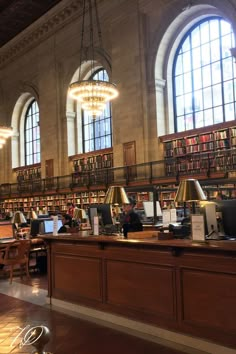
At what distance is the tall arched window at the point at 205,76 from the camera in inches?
521

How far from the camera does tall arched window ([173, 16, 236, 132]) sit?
13227 mm

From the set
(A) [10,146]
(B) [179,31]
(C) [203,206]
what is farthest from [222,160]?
(A) [10,146]

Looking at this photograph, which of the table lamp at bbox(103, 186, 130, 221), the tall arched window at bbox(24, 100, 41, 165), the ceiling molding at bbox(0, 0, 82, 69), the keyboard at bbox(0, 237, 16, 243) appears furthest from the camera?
the tall arched window at bbox(24, 100, 41, 165)

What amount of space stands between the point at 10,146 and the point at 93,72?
795 cm

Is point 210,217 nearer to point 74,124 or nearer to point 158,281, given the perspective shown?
point 158,281

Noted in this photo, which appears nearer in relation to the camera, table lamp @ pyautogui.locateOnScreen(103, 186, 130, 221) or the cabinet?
table lamp @ pyautogui.locateOnScreen(103, 186, 130, 221)

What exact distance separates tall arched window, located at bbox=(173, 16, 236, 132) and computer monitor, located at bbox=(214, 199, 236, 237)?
9.56 meters

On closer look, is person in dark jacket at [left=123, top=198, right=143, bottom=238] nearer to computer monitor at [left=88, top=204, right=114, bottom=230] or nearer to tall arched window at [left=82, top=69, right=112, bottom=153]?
computer monitor at [left=88, top=204, right=114, bottom=230]

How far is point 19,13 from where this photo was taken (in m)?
18.3

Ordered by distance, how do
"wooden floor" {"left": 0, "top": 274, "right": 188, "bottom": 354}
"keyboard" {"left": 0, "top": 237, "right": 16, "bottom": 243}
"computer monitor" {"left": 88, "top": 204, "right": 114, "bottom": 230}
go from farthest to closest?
"keyboard" {"left": 0, "top": 237, "right": 16, "bottom": 243} → "computer monitor" {"left": 88, "top": 204, "right": 114, "bottom": 230} → "wooden floor" {"left": 0, "top": 274, "right": 188, "bottom": 354}

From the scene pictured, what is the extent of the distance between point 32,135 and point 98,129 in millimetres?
5901

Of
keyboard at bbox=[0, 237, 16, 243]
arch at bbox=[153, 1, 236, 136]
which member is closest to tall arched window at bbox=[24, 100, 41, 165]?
arch at bbox=[153, 1, 236, 136]

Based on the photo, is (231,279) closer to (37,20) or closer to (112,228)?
(112,228)

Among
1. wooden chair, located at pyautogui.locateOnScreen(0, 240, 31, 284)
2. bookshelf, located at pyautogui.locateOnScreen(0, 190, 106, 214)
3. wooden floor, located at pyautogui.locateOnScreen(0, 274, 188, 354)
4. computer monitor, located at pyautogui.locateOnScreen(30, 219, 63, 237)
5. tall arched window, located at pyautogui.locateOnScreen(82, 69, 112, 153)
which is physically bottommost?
wooden floor, located at pyautogui.locateOnScreen(0, 274, 188, 354)
